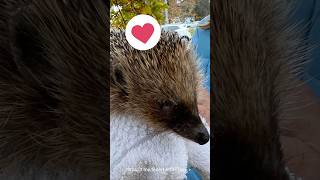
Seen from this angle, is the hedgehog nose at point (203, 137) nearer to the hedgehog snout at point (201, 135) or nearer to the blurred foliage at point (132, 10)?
the hedgehog snout at point (201, 135)

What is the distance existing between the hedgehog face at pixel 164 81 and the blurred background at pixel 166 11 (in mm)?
20

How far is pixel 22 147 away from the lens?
688mm

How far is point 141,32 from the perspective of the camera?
2.05 feet

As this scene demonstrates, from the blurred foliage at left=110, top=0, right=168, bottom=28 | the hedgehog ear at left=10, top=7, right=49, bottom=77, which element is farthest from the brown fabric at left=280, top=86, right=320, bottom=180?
the hedgehog ear at left=10, top=7, right=49, bottom=77

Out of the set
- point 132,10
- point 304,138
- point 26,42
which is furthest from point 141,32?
point 304,138

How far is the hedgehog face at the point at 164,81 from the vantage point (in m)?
0.64

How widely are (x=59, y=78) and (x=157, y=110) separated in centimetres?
14

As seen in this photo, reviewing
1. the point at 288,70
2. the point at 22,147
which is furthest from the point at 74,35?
the point at 288,70

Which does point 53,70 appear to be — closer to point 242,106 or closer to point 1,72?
point 1,72

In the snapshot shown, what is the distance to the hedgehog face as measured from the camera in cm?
64

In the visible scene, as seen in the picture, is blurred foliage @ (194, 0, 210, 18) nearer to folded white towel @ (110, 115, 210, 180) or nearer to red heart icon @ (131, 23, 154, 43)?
red heart icon @ (131, 23, 154, 43)

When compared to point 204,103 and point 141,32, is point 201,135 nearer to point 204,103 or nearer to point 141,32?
point 204,103

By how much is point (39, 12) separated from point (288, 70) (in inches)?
14.4

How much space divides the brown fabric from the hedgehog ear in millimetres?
368
